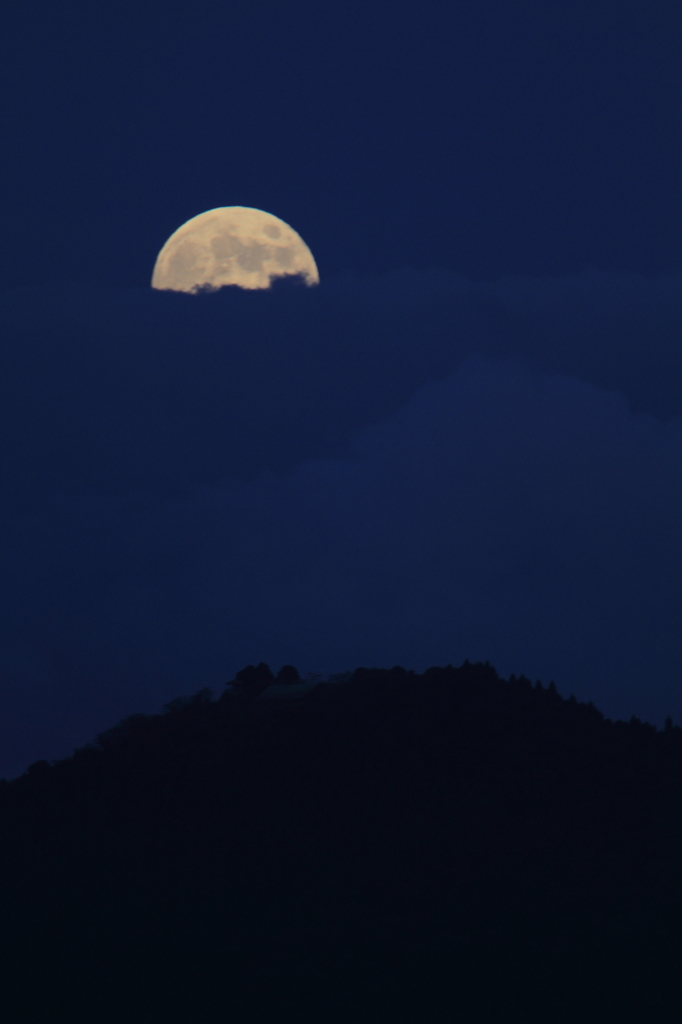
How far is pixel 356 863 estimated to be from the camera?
92375 millimetres

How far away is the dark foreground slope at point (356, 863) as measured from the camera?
80625 mm

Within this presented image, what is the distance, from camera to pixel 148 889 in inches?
3568

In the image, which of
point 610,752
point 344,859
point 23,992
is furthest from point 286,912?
point 610,752

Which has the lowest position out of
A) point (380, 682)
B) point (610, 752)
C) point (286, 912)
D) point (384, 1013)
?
point (384, 1013)

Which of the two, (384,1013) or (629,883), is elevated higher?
(629,883)

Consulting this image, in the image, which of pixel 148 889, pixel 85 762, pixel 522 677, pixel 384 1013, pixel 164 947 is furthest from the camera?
pixel 522 677

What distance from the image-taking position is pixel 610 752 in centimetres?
10894

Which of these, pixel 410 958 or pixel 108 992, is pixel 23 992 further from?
pixel 410 958

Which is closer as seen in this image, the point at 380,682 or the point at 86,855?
the point at 86,855

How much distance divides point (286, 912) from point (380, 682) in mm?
29884

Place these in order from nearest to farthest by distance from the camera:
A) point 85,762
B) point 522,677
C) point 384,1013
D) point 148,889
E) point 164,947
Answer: point 384,1013, point 164,947, point 148,889, point 85,762, point 522,677

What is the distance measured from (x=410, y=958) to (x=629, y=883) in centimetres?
1881

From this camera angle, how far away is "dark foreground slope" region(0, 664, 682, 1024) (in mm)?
80625

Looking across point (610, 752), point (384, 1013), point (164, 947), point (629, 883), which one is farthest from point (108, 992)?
point (610, 752)
